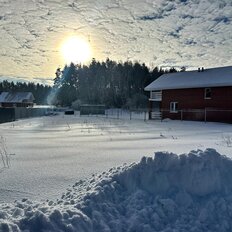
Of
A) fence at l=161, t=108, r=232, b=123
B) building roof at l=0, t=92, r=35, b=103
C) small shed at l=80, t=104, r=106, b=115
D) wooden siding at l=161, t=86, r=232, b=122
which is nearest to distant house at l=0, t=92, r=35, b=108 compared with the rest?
building roof at l=0, t=92, r=35, b=103

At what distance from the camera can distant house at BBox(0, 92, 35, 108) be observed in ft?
303

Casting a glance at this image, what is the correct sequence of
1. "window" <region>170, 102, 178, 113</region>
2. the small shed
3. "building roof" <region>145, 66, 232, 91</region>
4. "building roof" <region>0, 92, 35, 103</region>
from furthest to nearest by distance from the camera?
"building roof" <region>0, 92, 35, 103</region>
the small shed
"window" <region>170, 102, 178, 113</region>
"building roof" <region>145, 66, 232, 91</region>

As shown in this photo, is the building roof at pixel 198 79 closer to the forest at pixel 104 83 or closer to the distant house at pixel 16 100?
the forest at pixel 104 83

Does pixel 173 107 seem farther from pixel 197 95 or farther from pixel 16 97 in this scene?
pixel 16 97

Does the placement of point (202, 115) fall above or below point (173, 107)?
below

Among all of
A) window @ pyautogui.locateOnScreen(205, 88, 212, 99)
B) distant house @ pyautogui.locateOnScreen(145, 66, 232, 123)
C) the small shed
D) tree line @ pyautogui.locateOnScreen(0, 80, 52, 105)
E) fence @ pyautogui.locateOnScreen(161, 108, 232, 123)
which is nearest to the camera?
fence @ pyautogui.locateOnScreen(161, 108, 232, 123)

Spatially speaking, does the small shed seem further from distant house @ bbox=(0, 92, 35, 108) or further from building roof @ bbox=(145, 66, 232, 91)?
distant house @ bbox=(0, 92, 35, 108)

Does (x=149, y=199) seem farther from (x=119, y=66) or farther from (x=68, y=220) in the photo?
(x=119, y=66)

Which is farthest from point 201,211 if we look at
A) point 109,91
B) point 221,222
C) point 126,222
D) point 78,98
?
point 78,98

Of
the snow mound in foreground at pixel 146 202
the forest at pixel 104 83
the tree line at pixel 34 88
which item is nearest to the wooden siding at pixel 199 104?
the snow mound in foreground at pixel 146 202

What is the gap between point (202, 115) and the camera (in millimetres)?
32500

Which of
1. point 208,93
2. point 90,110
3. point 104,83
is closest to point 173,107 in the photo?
point 208,93

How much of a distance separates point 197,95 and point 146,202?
1189 inches

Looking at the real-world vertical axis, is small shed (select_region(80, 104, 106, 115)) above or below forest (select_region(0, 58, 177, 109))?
below
